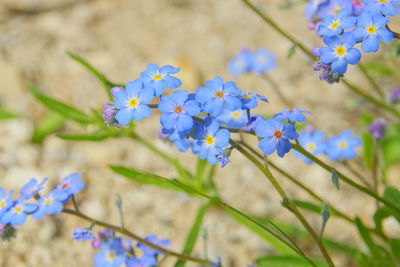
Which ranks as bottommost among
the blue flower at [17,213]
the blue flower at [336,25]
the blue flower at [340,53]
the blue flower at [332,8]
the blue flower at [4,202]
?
the blue flower at [17,213]

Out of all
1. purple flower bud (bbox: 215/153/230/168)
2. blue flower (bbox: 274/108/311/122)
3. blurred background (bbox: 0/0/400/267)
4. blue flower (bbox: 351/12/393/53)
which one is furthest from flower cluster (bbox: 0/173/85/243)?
blue flower (bbox: 351/12/393/53)

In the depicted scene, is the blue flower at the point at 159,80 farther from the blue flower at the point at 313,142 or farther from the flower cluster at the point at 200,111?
the blue flower at the point at 313,142

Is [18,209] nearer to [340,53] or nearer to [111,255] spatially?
[111,255]

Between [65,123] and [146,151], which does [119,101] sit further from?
[65,123]

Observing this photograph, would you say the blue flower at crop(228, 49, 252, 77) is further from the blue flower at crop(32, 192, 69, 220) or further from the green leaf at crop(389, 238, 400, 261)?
the blue flower at crop(32, 192, 69, 220)

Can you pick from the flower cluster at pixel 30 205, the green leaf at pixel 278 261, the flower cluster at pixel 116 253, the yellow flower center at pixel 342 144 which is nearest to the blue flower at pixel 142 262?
the flower cluster at pixel 116 253

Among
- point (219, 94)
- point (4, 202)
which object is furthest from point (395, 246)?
point (4, 202)
